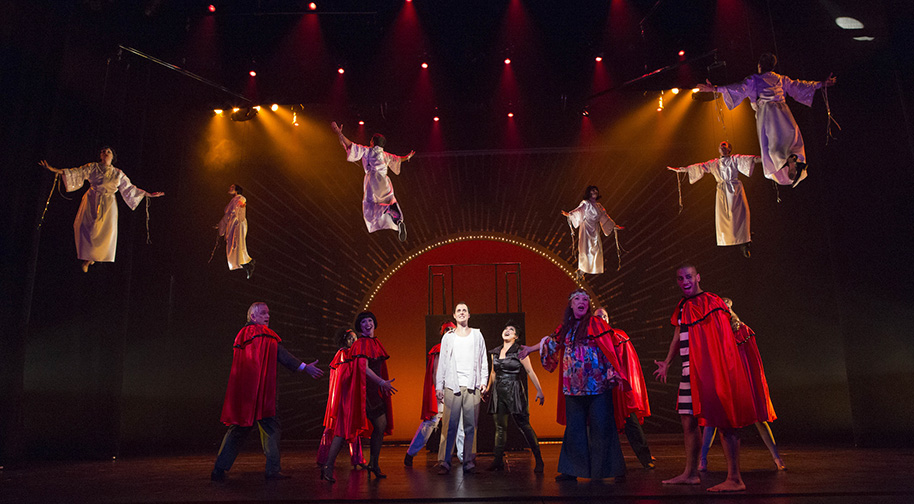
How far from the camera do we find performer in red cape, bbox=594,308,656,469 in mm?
4914

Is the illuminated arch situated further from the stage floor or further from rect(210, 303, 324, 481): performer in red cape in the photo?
rect(210, 303, 324, 481): performer in red cape

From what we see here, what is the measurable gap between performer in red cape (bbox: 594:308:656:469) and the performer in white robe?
7.12 feet

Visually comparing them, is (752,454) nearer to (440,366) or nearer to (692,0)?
(440,366)

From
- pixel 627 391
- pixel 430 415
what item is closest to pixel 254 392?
pixel 430 415

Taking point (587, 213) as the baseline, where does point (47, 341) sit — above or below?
below

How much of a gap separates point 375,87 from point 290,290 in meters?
3.19

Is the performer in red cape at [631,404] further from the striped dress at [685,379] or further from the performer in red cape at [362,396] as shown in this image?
the performer in red cape at [362,396]

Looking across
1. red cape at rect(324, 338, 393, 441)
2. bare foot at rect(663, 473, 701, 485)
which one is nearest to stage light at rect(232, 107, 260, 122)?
red cape at rect(324, 338, 393, 441)

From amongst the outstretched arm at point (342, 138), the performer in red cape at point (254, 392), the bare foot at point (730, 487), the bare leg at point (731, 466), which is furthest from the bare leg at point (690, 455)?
the outstretched arm at point (342, 138)

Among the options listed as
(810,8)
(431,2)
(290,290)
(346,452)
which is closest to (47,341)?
(290,290)

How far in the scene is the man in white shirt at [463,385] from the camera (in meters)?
5.18

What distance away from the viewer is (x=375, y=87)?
28.9 feet

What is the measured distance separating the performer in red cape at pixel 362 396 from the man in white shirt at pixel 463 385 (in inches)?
19.1

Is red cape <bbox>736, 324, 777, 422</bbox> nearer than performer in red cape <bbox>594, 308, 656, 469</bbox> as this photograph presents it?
Yes
